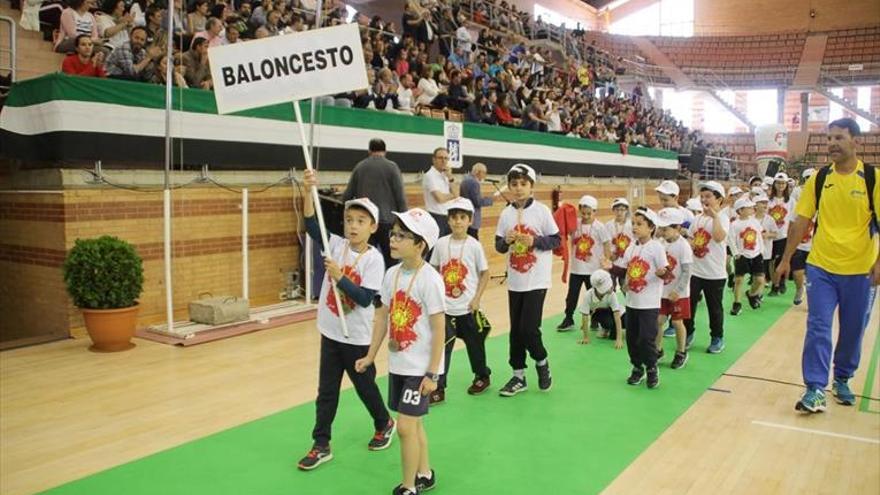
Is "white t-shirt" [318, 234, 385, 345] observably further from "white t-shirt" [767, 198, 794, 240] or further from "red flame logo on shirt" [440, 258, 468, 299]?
"white t-shirt" [767, 198, 794, 240]

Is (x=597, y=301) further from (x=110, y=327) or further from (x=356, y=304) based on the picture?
(x=110, y=327)

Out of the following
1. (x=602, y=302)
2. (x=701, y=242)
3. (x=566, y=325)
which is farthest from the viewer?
(x=566, y=325)

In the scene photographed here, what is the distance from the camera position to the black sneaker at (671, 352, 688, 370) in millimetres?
7137

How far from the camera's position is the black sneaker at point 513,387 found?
6062 millimetres

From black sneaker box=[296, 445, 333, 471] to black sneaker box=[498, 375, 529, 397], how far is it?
1.97m

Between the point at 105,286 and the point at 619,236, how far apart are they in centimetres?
569

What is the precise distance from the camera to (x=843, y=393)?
19.5ft

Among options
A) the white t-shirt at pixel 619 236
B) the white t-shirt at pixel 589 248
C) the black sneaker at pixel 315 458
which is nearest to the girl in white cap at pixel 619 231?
the white t-shirt at pixel 619 236

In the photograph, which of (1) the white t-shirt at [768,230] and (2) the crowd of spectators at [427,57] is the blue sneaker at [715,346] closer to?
(1) the white t-shirt at [768,230]

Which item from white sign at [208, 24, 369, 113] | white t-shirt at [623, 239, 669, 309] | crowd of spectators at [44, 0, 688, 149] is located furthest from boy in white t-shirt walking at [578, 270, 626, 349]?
crowd of spectators at [44, 0, 688, 149]

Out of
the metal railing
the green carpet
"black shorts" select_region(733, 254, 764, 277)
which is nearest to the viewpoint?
the green carpet

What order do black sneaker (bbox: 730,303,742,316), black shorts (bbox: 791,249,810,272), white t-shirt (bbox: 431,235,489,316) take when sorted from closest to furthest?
white t-shirt (bbox: 431,235,489,316) → black sneaker (bbox: 730,303,742,316) → black shorts (bbox: 791,249,810,272)

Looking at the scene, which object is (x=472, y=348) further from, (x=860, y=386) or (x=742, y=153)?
(x=742, y=153)

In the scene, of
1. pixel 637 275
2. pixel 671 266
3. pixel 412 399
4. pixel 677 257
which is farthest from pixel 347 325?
pixel 677 257
